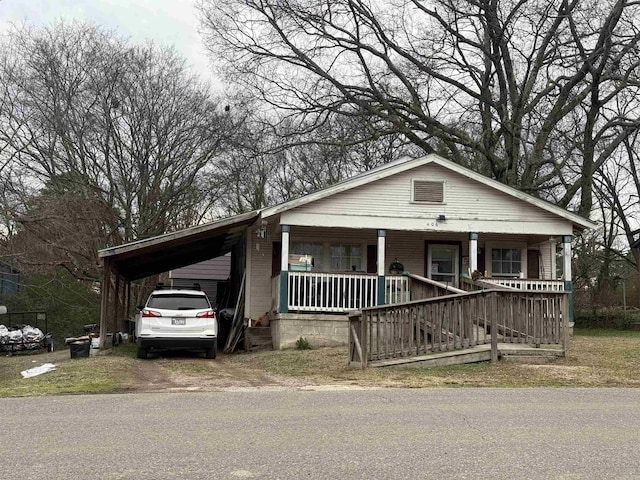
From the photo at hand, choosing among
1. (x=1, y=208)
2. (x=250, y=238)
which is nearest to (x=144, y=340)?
(x=250, y=238)

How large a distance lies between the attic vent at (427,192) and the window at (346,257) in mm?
3047

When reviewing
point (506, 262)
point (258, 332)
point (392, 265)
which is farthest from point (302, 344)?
point (506, 262)

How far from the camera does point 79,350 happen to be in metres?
18.1

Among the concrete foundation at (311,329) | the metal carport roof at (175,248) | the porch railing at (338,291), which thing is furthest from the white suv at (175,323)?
the porch railing at (338,291)

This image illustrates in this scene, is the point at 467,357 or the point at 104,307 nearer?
the point at 467,357

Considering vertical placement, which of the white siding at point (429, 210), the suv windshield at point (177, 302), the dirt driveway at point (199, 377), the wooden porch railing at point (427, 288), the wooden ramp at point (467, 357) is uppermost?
the white siding at point (429, 210)

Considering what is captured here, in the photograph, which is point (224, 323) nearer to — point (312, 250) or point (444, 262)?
point (312, 250)

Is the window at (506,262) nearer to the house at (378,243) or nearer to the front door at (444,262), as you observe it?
the house at (378,243)

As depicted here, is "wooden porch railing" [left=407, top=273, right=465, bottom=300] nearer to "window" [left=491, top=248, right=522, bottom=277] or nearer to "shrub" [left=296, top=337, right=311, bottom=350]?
"shrub" [left=296, top=337, right=311, bottom=350]

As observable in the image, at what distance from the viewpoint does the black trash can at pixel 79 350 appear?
18.0 m

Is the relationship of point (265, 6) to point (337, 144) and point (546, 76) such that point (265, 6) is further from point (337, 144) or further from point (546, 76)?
point (546, 76)

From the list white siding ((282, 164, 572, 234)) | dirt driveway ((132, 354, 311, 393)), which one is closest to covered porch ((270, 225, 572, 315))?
white siding ((282, 164, 572, 234))

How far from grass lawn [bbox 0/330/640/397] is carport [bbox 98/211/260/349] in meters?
3.01

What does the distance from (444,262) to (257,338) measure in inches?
250
